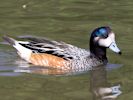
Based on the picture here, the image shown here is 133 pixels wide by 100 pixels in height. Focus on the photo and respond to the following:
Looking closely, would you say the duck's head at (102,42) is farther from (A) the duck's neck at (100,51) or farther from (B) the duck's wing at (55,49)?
(B) the duck's wing at (55,49)

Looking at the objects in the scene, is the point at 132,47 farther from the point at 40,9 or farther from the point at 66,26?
the point at 40,9

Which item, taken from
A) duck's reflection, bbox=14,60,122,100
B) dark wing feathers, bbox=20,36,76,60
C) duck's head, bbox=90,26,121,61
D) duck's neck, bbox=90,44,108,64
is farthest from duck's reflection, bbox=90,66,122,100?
dark wing feathers, bbox=20,36,76,60

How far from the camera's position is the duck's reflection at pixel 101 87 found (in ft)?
33.7

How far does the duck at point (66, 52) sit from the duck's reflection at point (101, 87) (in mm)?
311

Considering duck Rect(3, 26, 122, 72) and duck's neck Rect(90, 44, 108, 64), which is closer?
duck Rect(3, 26, 122, 72)

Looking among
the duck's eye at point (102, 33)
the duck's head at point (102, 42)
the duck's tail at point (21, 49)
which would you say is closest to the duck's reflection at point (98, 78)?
the duck's tail at point (21, 49)

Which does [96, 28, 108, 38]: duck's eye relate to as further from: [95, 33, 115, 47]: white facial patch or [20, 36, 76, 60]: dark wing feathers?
[20, 36, 76, 60]: dark wing feathers

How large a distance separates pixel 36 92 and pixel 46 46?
229cm

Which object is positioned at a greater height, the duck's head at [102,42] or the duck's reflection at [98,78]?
the duck's head at [102,42]

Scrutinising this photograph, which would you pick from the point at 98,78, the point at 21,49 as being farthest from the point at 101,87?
the point at 21,49

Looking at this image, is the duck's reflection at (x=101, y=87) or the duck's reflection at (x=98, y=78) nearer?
the duck's reflection at (x=101, y=87)

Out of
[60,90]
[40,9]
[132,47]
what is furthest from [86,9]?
[60,90]

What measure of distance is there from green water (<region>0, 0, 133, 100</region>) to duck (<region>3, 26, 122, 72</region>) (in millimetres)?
301

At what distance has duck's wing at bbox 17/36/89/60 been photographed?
40.7ft
